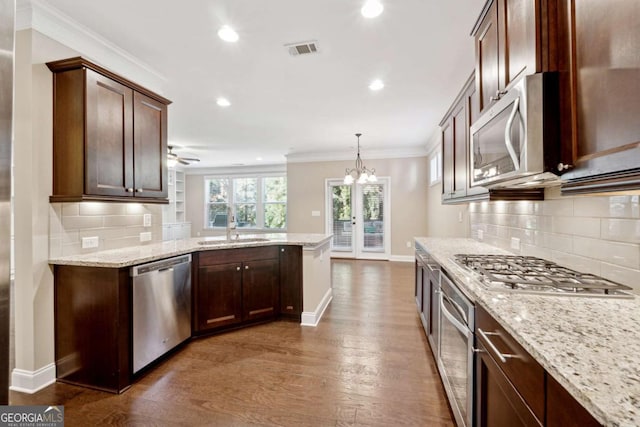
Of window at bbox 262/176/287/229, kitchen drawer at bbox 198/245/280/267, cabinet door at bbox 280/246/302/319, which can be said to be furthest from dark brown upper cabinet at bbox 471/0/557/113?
window at bbox 262/176/287/229

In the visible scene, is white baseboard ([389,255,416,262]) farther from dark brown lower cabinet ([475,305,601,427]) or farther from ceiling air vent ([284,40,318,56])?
dark brown lower cabinet ([475,305,601,427])

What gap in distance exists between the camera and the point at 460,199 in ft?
8.49

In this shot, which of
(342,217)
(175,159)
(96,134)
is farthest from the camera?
(342,217)

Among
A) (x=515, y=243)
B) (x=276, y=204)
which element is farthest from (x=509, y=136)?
(x=276, y=204)

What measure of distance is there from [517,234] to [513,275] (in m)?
0.97

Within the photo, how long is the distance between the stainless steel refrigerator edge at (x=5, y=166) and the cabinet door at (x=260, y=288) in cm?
215

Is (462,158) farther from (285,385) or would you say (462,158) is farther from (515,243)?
(285,385)

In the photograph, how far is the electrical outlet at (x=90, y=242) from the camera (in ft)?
7.29

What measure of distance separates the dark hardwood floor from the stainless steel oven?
0.25 meters

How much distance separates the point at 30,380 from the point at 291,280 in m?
2.09

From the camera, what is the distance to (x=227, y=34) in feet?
7.42

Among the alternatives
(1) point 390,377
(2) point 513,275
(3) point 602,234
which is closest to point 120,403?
(1) point 390,377

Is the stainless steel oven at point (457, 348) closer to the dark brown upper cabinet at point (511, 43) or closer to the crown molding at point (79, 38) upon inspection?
the dark brown upper cabinet at point (511, 43)

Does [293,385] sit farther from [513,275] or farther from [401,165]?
[401,165]
